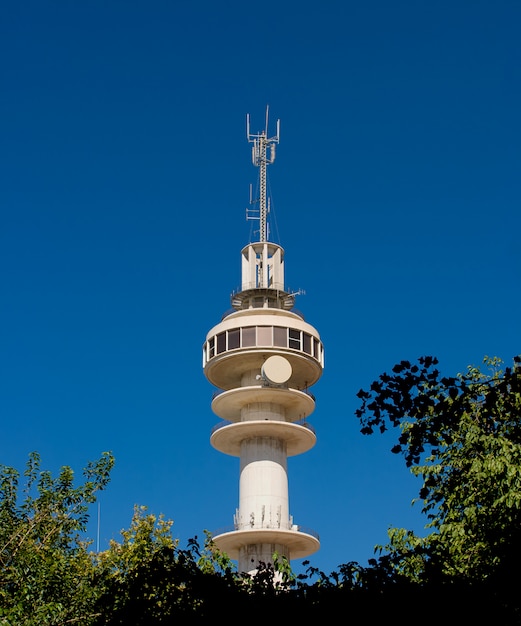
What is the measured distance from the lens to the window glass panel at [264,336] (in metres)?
70.8

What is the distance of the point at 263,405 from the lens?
233ft

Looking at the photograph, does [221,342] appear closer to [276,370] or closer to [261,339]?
[261,339]

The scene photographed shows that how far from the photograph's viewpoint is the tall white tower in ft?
223

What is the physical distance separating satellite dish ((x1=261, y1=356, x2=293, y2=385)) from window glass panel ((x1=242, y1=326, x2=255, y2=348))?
1.86 m

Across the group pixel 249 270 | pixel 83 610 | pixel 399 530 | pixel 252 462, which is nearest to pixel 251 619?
pixel 83 610

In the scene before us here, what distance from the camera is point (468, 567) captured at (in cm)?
3003

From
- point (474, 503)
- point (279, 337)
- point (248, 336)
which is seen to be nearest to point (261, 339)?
point (248, 336)

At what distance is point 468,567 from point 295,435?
40644 millimetres

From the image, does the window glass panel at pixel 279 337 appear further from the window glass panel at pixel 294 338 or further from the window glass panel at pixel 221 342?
the window glass panel at pixel 221 342

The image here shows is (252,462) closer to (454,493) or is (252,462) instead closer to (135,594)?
(454,493)

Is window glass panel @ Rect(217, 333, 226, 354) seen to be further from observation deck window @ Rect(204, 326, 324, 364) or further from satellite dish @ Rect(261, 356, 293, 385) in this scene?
satellite dish @ Rect(261, 356, 293, 385)

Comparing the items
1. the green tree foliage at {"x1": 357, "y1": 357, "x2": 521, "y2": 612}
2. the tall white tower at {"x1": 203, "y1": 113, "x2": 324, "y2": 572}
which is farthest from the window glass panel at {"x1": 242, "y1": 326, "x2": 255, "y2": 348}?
the green tree foliage at {"x1": 357, "y1": 357, "x2": 521, "y2": 612}

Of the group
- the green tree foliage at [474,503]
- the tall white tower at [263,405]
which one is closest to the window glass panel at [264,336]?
the tall white tower at [263,405]

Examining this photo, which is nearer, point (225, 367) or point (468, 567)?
point (468, 567)
